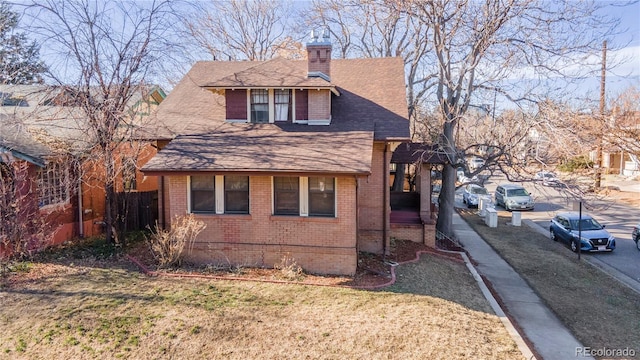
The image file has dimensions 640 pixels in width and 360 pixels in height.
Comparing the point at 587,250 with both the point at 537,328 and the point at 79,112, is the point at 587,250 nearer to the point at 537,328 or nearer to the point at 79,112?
the point at 537,328

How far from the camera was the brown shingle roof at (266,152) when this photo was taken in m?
10.3

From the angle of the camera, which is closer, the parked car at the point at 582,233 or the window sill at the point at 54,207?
the window sill at the point at 54,207

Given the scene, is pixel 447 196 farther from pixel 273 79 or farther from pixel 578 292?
pixel 273 79

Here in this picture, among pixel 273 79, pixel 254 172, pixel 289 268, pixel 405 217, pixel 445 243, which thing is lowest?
pixel 445 243

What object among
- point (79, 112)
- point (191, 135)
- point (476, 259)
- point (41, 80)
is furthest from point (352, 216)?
point (41, 80)

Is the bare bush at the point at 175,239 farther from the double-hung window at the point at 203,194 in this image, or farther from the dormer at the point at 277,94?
the dormer at the point at 277,94

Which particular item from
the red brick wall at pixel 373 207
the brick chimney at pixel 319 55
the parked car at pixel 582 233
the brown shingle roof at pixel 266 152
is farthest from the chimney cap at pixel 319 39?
the parked car at pixel 582 233

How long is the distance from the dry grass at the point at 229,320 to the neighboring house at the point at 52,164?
267 centimetres

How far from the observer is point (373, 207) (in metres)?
13.1

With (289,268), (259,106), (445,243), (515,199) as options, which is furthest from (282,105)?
(515,199)

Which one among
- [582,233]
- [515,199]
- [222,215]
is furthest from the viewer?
[515,199]

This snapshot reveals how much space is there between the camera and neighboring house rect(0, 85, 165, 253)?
35.8 feet

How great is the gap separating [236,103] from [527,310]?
35.5 feet

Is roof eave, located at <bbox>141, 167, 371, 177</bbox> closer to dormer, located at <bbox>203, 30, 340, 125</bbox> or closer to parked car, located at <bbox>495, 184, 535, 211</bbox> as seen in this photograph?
dormer, located at <bbox>203, 30, 340, 125</bbox>
